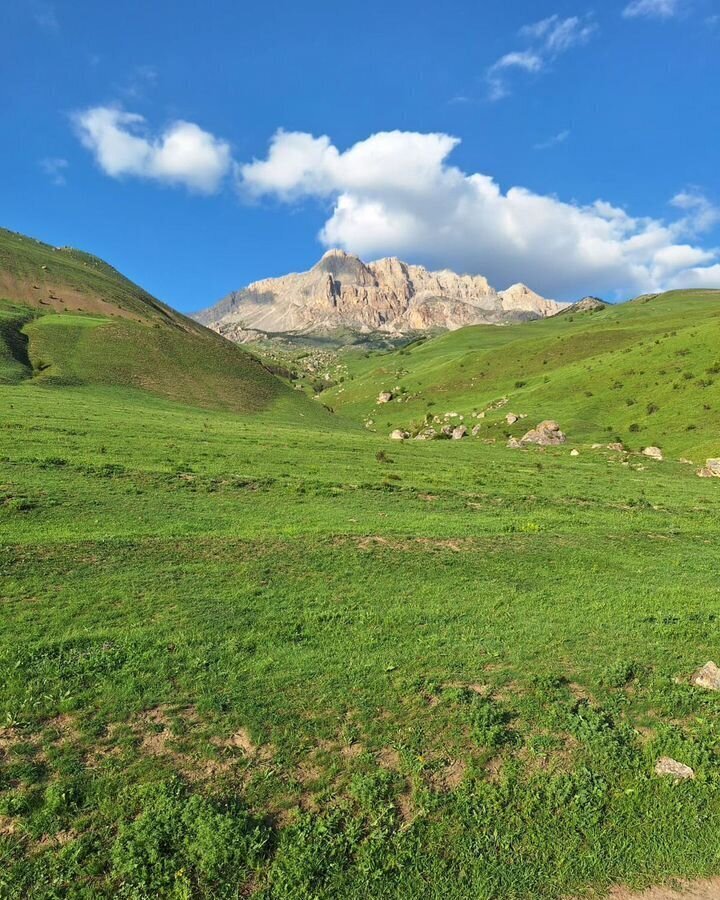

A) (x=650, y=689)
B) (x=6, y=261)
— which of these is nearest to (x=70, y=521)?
(x=650, y=689)

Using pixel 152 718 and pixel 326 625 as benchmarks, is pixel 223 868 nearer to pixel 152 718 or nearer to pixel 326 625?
pixel 152 718

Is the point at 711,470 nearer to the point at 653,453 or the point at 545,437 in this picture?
the point at 653,453

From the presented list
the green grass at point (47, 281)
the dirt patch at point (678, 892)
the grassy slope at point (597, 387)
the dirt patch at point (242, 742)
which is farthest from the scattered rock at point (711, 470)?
the green grass at point (47, 281)

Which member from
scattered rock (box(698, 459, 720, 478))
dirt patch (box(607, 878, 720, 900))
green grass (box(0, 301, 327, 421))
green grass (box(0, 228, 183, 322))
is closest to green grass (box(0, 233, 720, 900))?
dirt patch (box(607, 878, 720, 900))

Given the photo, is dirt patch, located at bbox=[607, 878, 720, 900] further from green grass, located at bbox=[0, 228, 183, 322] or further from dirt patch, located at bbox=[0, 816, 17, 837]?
green grass, located at bbox=[0, 228, 183, 322]

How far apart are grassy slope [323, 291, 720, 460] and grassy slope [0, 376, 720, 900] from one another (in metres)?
51.0

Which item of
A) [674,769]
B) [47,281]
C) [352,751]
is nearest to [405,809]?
[352,751]

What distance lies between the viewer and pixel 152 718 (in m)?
11.6

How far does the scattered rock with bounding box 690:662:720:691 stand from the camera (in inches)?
536

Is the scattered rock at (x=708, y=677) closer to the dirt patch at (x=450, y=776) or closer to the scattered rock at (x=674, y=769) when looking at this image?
the scattered rock at (x=674, y=769)

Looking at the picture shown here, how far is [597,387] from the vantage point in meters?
92.3

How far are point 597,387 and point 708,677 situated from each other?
287 ft

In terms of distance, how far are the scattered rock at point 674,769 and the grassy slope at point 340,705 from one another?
12.0 inches

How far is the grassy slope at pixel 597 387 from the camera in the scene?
72250 mm
